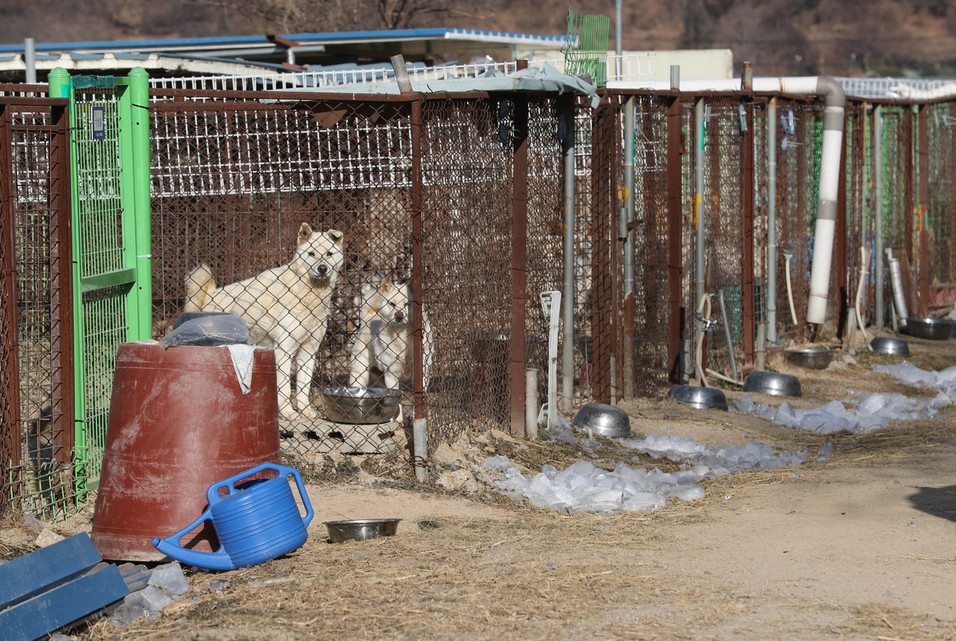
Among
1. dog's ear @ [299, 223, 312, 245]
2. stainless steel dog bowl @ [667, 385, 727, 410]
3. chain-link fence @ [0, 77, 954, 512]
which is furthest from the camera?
stainless steel dog bowl @ [667, 385, 727, 410]

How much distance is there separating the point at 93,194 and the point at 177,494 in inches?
69.9

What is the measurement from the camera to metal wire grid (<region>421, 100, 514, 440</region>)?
21.1 ft

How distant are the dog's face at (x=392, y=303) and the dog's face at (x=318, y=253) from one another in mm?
497

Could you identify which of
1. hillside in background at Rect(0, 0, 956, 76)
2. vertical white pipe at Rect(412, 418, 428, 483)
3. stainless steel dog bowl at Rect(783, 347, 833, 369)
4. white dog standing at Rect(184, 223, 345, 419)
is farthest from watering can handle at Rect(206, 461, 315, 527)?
hillside in background at Rect(0, 0, 956, 76)

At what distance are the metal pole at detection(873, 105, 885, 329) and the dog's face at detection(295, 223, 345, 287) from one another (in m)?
8.10

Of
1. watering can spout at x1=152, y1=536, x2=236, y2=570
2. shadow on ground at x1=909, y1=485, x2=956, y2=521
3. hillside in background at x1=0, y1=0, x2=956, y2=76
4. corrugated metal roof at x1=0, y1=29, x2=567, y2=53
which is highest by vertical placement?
hillside in background at x1=0, y1=0, x2=956, y2=76

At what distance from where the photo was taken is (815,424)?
8664 mm

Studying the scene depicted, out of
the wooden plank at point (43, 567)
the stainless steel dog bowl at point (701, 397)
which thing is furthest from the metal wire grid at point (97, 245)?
the stainless steel dog bowl at point (701, 397)

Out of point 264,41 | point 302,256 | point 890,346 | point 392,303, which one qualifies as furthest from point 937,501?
point 264,41

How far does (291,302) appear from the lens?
803cm

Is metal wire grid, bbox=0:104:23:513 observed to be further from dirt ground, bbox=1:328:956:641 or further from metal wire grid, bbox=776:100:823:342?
metal wire grid, bbox=776:100:823:342

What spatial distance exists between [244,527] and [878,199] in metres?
10.8

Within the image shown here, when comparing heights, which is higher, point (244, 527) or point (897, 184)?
point (897, 184)

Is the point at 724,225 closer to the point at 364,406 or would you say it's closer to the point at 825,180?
the point at 825,180
